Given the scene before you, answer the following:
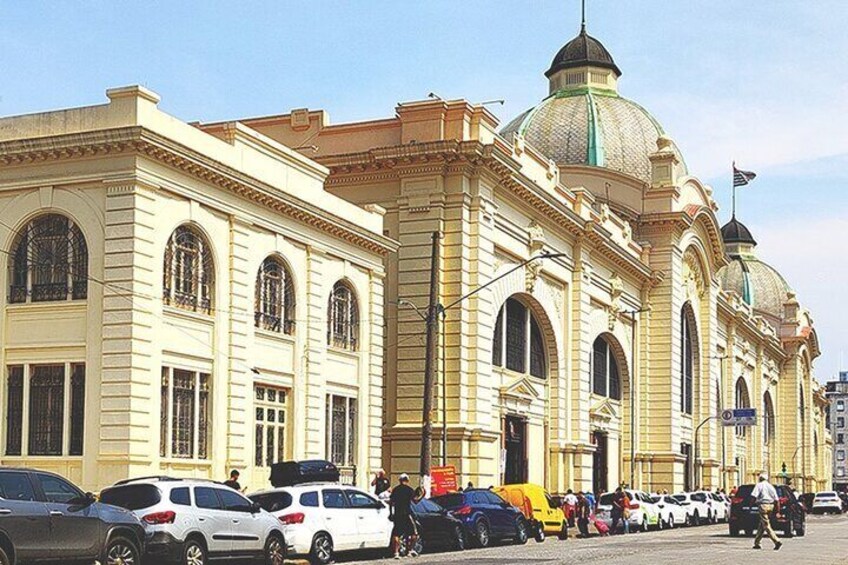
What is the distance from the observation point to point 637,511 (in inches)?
1842

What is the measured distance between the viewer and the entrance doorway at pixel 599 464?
5916 cm

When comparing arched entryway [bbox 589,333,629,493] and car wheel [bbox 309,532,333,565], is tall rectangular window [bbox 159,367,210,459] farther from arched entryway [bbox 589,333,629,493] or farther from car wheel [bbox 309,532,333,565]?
arched entryway [bbox 589,333,629,493]

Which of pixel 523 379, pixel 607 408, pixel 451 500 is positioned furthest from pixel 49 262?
pixel 607 408

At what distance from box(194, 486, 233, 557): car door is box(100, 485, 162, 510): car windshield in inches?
31.2

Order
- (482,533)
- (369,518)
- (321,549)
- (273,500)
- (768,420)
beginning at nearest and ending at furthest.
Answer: (321,549), (273,500), (369,518), (482,533), (768,420)

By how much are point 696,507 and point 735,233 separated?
6748 cm

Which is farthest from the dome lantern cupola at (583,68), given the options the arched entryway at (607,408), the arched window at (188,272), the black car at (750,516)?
the arched window at (188,272)

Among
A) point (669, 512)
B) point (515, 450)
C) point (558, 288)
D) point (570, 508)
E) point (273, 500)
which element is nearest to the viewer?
point (273, 500)

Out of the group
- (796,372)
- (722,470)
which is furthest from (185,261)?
(796,372)

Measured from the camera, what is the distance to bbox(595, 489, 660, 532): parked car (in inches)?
1789

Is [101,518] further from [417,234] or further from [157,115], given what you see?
[417,234]

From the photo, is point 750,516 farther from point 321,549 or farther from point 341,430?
point 321,549

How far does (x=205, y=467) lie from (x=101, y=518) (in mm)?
11370

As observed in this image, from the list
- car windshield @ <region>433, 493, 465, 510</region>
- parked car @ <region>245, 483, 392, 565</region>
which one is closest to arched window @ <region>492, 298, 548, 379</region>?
car windshield @ <region>433, 493, 465, 510</region>
